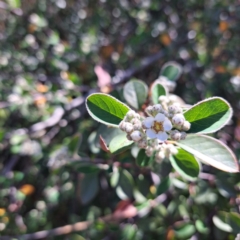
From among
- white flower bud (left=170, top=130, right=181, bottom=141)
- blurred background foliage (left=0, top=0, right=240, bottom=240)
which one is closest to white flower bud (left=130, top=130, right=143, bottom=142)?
white flower bud (left=170, top=130, right=181, bottom=141)

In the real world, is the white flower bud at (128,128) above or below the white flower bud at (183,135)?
above

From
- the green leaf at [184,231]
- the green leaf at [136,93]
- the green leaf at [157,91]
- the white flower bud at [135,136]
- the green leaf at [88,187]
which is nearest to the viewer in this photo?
the white flower bud at [135,136]

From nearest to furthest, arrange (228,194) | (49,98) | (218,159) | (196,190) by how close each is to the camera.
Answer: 1. (218,159)
2. (228,194)
3. (196,190)
4. (49,98)

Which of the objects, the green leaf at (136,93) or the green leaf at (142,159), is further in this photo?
the green leaf at (136,93)

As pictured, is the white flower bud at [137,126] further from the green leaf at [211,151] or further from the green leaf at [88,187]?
Result: the green leaf at [88,187]

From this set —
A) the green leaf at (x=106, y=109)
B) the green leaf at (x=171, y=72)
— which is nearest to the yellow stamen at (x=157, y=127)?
the green leaf at (x=106, y=109)

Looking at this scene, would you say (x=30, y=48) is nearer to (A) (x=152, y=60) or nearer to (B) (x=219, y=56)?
(A) (x=152, y=60)

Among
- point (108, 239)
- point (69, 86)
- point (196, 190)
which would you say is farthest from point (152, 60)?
point (108, 239)
